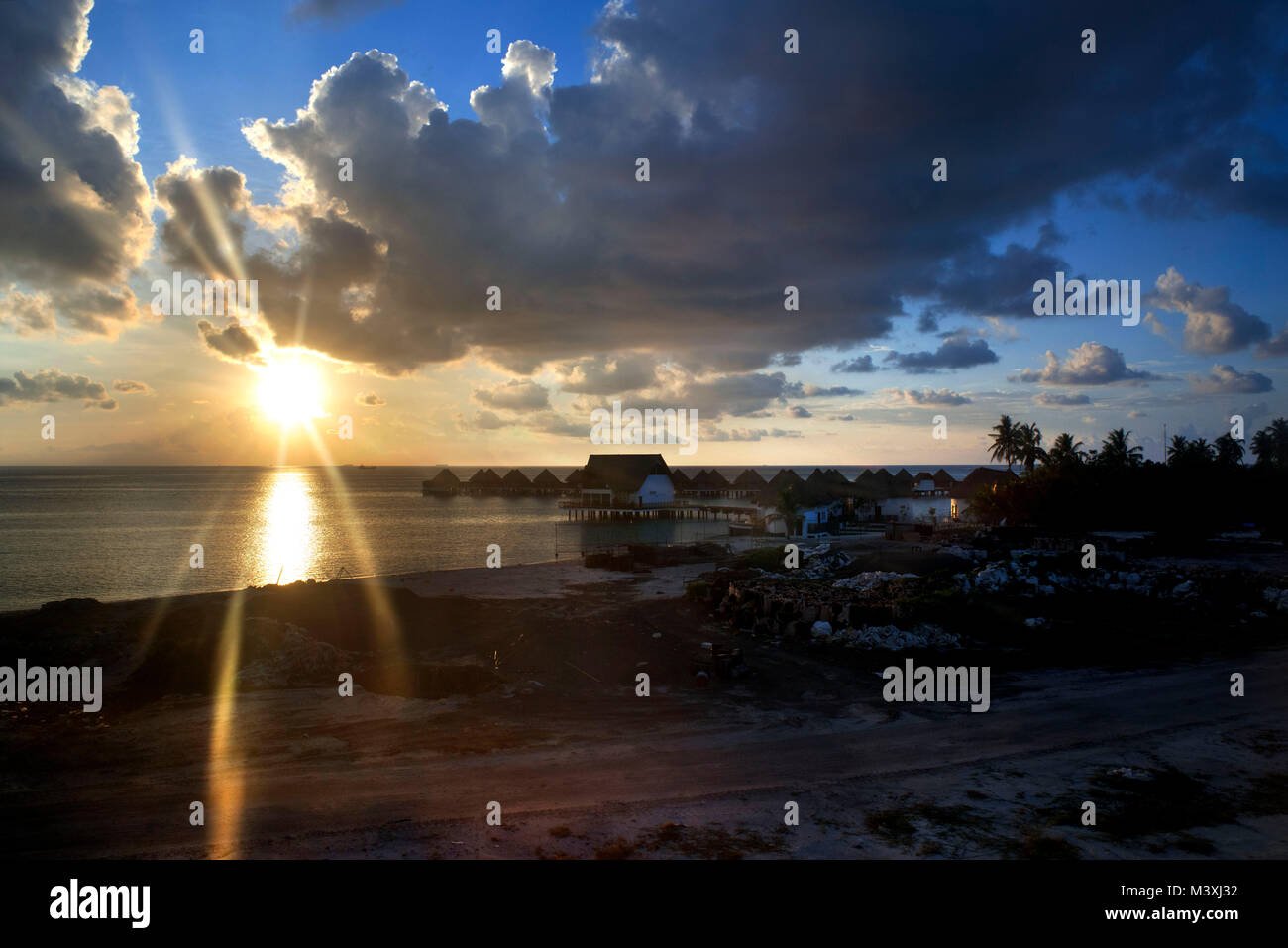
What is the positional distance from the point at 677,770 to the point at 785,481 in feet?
200

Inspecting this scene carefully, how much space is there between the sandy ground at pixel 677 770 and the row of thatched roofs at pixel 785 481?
43.4m

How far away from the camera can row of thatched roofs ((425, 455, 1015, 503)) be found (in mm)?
62188

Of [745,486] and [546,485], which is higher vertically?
[546,485]

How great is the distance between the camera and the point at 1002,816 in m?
10.0

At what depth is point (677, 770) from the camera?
1192cm

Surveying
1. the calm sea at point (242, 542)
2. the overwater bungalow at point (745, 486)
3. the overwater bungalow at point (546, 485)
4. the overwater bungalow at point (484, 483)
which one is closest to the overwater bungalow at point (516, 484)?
the overwater bungalow at point (484, 483)

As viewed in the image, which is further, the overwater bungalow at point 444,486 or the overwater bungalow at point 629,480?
the overwater bungalow at point 444,486

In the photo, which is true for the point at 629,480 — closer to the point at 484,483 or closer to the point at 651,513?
the point at 651,513

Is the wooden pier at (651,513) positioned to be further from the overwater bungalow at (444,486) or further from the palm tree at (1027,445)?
the overwater bungalow at (444,486)

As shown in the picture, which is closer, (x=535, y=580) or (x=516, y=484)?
(x=535, y=580)

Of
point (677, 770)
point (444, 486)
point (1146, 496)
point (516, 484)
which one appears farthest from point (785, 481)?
point (444, 486)

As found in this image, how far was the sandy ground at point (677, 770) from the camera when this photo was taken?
9.34 meters
